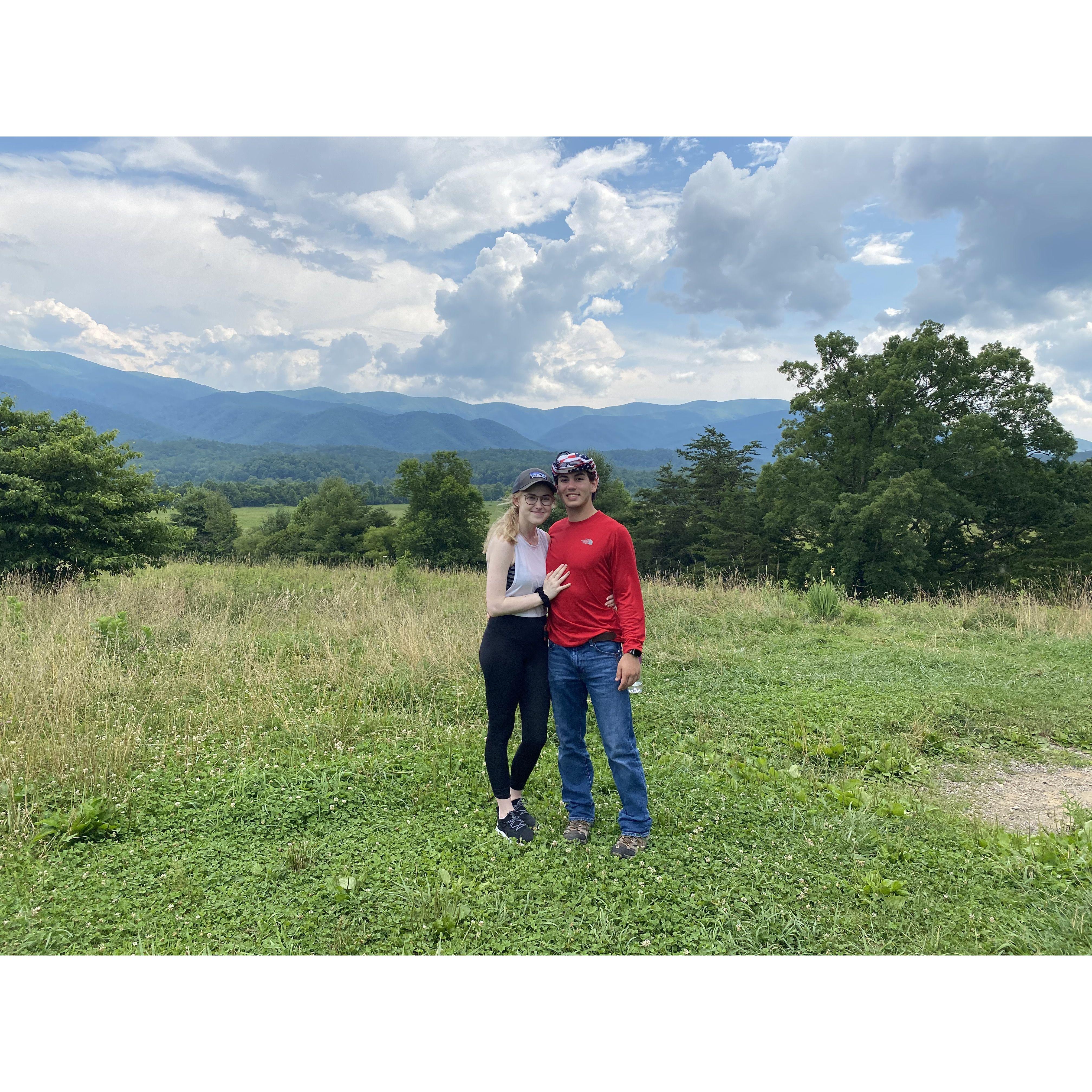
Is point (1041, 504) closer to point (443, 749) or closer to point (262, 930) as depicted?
point (443, 749)

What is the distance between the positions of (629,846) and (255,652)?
4.94 metres

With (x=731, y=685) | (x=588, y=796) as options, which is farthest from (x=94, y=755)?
(x=731, y=685)

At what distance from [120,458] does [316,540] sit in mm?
42991

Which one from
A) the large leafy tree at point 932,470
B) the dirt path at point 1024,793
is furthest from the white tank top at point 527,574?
the large leafy tree at point 932,470

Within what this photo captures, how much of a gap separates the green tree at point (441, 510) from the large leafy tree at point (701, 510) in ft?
43.2

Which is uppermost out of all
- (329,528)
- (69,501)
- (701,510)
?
(701,510)

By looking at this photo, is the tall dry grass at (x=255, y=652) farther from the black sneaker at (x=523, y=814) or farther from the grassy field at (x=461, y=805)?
the black sneaker at (x=523, y=814)

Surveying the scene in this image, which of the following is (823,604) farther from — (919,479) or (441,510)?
(441,510)

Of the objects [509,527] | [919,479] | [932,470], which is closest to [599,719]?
[509,527]

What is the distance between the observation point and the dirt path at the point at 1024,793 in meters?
4.02

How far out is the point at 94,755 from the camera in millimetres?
4203

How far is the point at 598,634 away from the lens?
11.0 ft

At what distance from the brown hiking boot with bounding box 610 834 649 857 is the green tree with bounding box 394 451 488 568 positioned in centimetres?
3232

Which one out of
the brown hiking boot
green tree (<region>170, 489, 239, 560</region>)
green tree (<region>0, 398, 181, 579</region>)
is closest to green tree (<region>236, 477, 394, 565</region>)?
green tree (<region>170, 489, 239, 560</region>)
